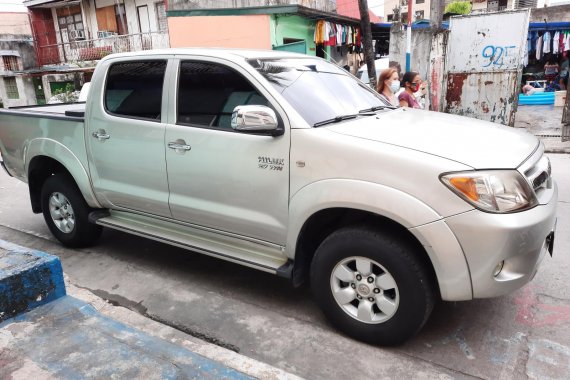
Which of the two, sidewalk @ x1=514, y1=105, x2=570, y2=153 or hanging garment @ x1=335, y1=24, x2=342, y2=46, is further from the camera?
hanging garment @ x1=335, y1=24, x2=342, y2=46

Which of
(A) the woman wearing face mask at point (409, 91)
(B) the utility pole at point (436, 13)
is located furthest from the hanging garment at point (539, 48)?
(A) the woman wearing face mask at point (409, 91)

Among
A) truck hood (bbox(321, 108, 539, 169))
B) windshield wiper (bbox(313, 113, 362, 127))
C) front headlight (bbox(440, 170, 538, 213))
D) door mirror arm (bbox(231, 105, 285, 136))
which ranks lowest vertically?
front headlight (bbox(440, 170, 538, 213))

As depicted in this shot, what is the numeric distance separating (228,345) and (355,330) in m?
0.84

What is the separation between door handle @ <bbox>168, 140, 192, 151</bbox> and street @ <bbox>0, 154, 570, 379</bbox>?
3.89 ft

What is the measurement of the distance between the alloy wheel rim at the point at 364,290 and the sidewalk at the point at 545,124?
7205mm

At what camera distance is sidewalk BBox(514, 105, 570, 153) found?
876cm

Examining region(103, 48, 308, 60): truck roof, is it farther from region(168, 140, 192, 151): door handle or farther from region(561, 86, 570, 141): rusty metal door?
region(561, 86, 570, 141): rusty metal door

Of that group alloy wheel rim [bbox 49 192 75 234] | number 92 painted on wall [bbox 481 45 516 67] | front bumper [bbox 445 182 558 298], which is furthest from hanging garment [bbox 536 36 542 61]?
alloy wheel rim [bbox 49 192 75 234]

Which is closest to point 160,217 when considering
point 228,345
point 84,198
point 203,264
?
point 203,264

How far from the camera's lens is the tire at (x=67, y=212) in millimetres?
4406

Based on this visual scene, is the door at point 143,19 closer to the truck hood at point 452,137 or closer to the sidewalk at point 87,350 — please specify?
the truck hood at point 452,137

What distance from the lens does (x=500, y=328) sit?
308 centimetres

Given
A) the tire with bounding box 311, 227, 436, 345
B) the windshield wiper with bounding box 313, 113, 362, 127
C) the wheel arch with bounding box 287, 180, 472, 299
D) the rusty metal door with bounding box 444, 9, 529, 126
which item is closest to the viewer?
the wheel arch with bounding box 287, 180, 472, 299

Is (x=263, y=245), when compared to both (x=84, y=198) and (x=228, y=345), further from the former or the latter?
(x=84, y=198)
